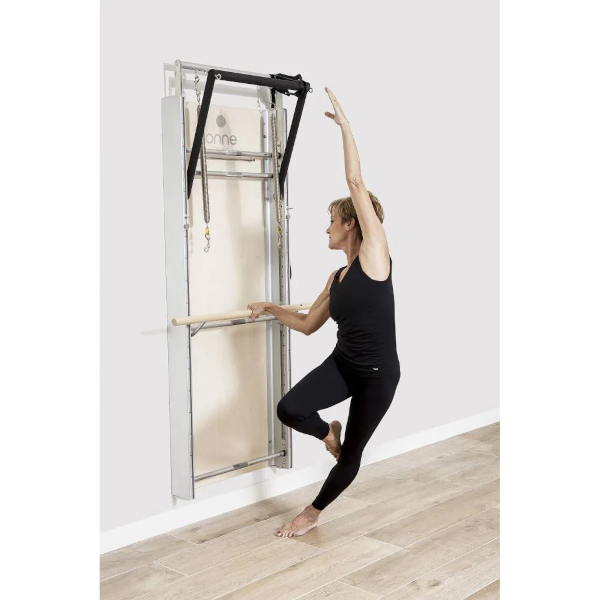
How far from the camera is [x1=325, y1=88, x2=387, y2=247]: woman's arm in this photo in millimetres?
2922

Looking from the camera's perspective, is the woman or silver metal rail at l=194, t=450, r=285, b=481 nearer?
the woman

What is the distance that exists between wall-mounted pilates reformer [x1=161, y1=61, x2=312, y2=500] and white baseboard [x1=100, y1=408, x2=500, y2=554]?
107 millimetres

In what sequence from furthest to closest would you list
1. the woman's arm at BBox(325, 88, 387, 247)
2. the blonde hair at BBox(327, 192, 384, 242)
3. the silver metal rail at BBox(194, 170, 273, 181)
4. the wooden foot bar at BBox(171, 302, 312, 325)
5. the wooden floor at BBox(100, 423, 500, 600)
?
the silver metal rail at BBox(194, 170, 273, 181) < the blonde hair at BBox(327, 192, 384, 242) < the wooden foot bar at BBox(171, 302, 312, 325) < the woman's arm at BBox(325, 88, 387, 247) < the wooden floor at BBox(100, 423, 500, 600)

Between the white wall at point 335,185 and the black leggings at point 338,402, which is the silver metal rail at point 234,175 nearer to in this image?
the white wall at point 335,185

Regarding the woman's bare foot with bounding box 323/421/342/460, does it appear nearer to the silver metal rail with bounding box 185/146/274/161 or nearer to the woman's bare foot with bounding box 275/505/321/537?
the woman's bare foot with bounding box 275/505/321/537

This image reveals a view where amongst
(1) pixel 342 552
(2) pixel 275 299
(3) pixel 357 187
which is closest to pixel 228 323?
(2) pixel 275 299

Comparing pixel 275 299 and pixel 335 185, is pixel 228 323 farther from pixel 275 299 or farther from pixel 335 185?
pixel 335 185

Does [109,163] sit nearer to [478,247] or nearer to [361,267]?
[361,267]

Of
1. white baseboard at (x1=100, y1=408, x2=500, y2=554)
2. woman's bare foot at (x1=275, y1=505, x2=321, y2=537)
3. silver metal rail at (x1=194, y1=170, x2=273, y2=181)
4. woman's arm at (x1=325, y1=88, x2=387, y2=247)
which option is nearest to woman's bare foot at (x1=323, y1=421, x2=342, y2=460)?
woman's bare foot at (x1=275, y1=505, x2=321, y2=537)

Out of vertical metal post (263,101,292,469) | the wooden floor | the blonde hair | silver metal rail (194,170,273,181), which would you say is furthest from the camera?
vertical metal post (263,101,292,469)

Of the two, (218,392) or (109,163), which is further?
(218,392)

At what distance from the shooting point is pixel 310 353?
390 centimetres
